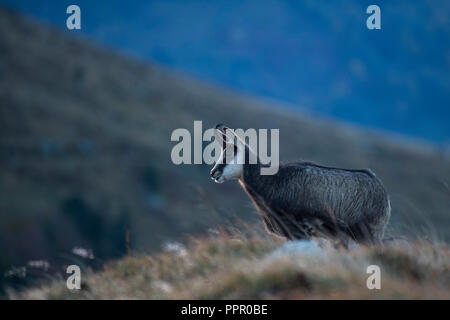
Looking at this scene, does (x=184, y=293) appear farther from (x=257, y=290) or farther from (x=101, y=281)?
(x=101, y=281)

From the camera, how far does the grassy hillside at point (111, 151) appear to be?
201 feet

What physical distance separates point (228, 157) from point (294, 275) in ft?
10.9

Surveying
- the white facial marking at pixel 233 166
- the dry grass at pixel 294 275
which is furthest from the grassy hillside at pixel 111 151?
the dry grass at pixel 294 275

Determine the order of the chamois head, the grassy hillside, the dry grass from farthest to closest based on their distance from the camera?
1. the grassy hillside
2. the chamois head
3. the dry grass

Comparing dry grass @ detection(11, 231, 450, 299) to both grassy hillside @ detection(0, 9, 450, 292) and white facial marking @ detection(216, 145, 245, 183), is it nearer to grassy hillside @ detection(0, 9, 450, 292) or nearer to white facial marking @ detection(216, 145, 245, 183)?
white facial marking @ detection(216, 145, 245, 183)

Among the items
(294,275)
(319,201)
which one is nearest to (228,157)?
(319,201)

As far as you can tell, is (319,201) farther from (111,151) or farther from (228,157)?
(111,151)

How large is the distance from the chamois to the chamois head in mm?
18

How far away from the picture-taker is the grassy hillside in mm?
61188

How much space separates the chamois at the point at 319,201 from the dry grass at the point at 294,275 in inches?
21.0

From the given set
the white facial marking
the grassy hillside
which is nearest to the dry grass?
the white facial marking

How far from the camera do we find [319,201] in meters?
9.36
